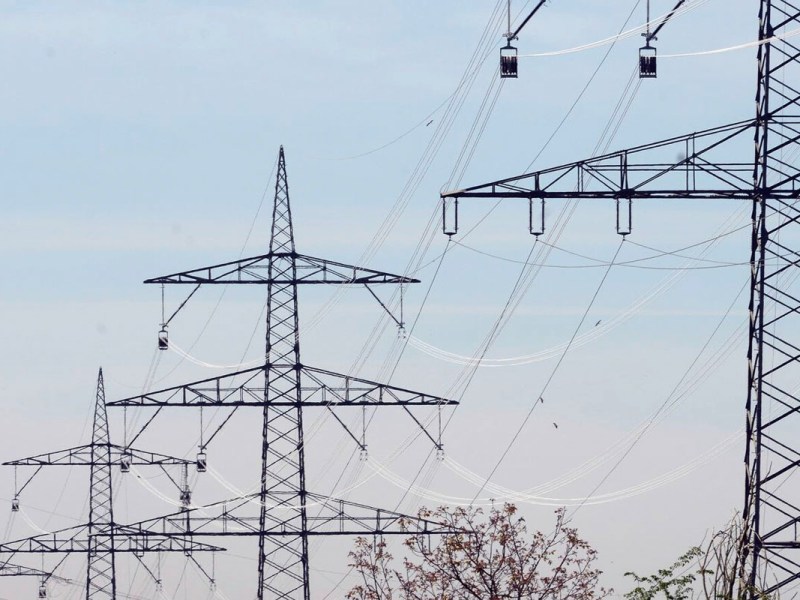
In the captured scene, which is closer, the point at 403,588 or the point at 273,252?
the point at 403,588

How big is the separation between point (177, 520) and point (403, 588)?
22.2 m

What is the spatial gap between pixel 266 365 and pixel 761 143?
22.3 metres

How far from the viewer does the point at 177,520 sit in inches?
2566

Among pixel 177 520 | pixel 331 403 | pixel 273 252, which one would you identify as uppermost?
pixel 273 252

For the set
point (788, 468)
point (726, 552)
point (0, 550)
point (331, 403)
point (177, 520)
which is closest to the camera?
point (726, 552)

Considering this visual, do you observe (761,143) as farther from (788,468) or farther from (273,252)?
(273,252)

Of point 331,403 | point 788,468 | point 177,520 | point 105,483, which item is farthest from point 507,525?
point 105,483

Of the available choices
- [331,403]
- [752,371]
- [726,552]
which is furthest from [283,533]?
[726,552]

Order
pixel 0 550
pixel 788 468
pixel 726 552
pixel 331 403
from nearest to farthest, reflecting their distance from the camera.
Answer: pixel 726 552
pixel 788 468
pixel 331 403
pixel 0 550

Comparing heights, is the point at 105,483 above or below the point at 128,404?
below

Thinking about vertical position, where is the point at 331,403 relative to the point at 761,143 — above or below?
below

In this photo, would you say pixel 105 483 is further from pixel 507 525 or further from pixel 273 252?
pixel 507 525

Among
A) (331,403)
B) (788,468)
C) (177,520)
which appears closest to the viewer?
(788,468)

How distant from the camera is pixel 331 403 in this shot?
200 ft
